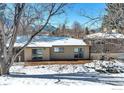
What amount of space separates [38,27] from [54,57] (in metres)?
9.23

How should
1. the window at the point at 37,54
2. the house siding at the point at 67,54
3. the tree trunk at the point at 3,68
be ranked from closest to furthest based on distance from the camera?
the tree trunk at the point at 3,68, the window at the point at 37,54, the house siding at the point at 67,54

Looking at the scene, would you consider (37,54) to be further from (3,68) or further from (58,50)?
(3,68)

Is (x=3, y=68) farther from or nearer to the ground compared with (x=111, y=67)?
farther from the ground

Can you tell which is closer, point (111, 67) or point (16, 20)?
point (16, 20)

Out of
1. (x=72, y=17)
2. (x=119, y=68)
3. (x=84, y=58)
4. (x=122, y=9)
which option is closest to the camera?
(x=122, y=9)

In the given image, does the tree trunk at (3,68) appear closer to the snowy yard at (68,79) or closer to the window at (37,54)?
the snowy yard at (68,79)

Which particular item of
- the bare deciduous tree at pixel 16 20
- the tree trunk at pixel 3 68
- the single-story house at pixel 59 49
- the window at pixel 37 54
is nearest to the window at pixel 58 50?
the single-story house at pixel 59 49

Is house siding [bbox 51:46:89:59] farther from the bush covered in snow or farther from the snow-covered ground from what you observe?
the snow-covered ground

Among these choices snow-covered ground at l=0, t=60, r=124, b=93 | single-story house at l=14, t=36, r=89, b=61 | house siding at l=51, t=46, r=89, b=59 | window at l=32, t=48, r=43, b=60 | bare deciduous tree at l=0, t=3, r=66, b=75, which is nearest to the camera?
snow-covered ground at l=0, t=60, r=124, b=93

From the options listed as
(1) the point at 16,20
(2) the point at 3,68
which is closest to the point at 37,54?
(2) the point at 3,68

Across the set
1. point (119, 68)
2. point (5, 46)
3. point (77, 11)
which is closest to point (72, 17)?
point (77, 11)

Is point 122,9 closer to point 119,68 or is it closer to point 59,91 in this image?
point 59,91

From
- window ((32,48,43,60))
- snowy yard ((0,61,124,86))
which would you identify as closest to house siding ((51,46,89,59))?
window ((32,48,43,60))

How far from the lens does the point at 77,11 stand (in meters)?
7.15
